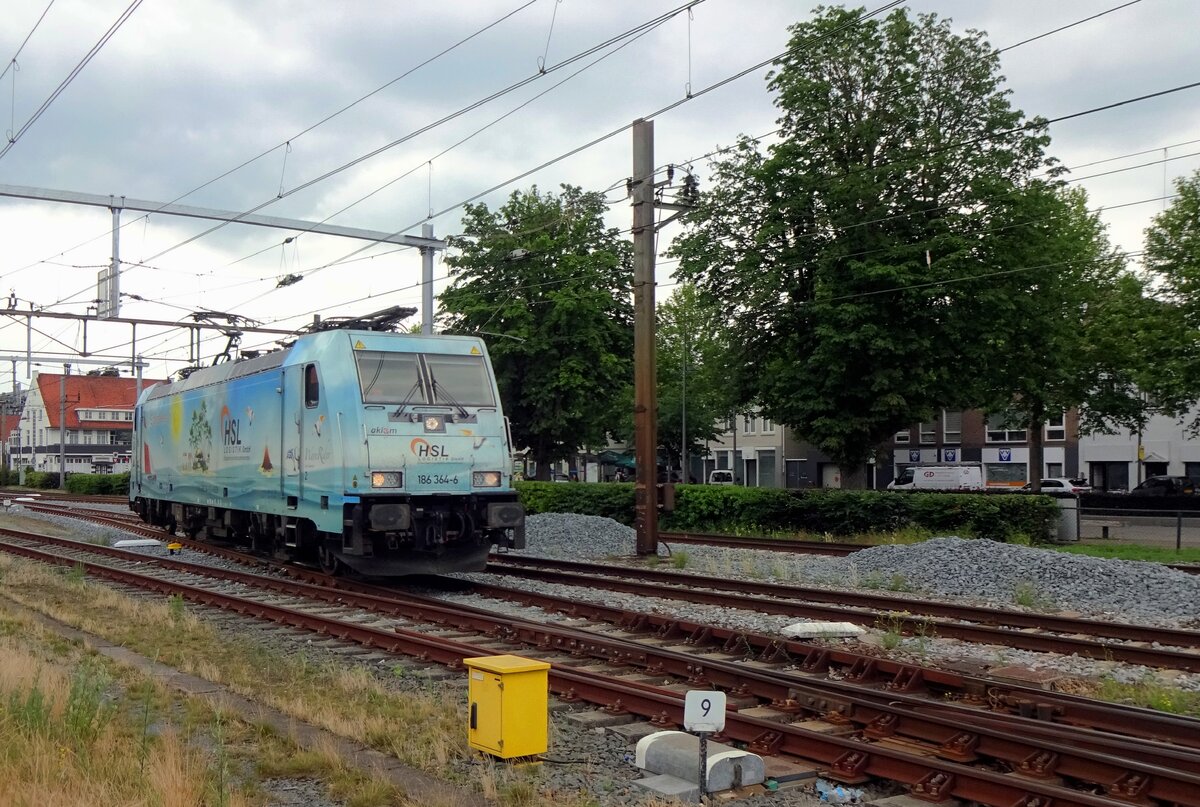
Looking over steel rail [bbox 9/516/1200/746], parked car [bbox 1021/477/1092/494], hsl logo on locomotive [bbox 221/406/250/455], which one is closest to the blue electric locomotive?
hsl logo on locomotive [bbox 221/406/250/455]

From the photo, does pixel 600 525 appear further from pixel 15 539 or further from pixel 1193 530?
pixel 1193 530

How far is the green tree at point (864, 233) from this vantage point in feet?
93.7

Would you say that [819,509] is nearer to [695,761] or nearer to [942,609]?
[942,609]

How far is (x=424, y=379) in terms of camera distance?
613 inches

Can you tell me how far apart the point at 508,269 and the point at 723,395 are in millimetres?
9664

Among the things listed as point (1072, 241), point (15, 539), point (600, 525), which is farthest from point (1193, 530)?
point (15, 539)

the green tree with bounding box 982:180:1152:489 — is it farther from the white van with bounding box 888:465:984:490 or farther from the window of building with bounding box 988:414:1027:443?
the window of building with bounding box 988:414:1027:443

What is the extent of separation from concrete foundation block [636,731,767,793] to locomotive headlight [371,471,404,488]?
832 centimetres

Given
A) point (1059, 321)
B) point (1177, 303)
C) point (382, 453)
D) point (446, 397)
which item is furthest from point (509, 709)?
point (1177, 303)

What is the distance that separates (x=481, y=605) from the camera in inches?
563

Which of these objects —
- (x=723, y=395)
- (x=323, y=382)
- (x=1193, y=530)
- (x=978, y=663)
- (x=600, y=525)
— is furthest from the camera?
(x=723, y=395)

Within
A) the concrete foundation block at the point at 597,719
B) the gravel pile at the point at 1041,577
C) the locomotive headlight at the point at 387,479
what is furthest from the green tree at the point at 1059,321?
the concrete foundation block at the point at 597,719

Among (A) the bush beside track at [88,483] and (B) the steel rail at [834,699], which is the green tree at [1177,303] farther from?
(A) the bush beside track at [88,483]

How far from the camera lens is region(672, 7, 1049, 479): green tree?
28547mm
